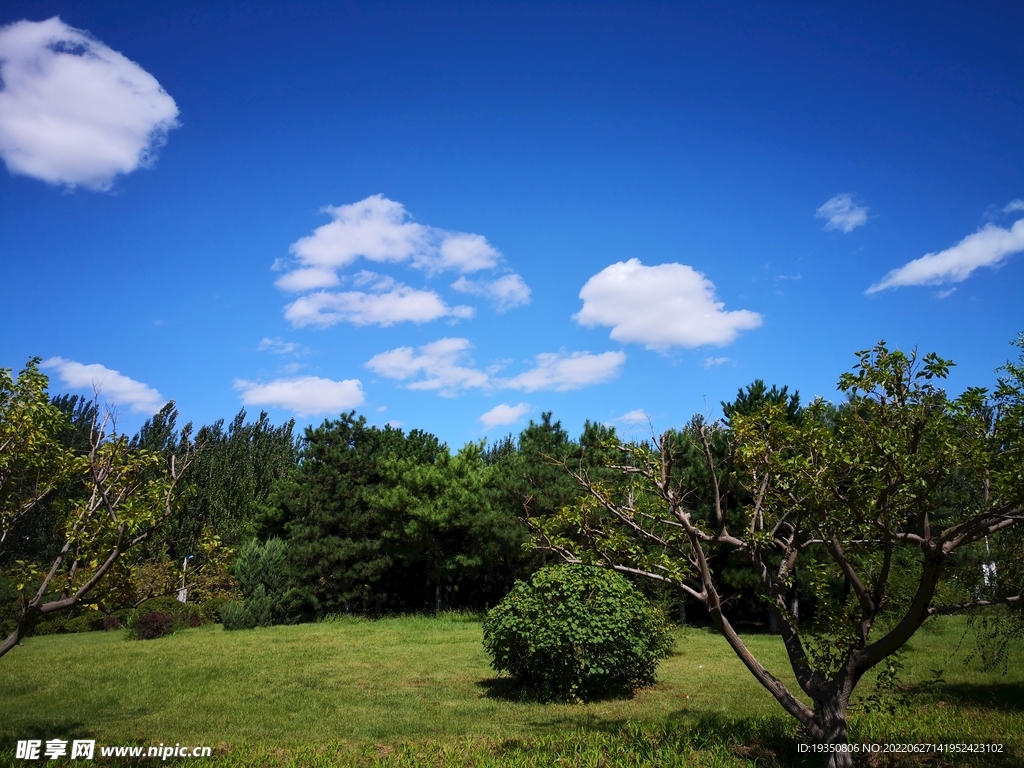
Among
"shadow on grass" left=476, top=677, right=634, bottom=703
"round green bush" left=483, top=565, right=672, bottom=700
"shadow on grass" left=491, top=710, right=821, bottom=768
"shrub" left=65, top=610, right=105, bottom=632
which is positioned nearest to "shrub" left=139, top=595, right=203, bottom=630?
"shrub" left=65, top=610, right=105, bottom=632

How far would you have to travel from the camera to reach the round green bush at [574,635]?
1062 cm

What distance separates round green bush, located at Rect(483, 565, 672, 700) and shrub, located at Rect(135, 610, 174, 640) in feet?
50.3

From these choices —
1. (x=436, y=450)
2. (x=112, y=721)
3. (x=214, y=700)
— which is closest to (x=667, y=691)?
(x=214, y=700)

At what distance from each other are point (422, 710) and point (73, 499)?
19.3 feet

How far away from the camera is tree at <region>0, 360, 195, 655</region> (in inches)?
271

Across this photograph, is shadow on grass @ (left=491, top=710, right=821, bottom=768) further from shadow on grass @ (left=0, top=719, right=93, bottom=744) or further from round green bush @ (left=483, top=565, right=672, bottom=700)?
shadow on grass @ (left=0, top=719, right=93, bottom=744)

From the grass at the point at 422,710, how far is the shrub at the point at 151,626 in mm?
3512

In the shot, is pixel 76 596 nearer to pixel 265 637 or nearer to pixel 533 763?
pixel 533 763

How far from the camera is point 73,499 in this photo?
757 cm

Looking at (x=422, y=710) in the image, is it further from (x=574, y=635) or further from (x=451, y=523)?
(x=451, y=523)

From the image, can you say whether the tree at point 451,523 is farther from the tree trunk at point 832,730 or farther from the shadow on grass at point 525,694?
the tree trunk at point 832,730

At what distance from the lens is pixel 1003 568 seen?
349 inches

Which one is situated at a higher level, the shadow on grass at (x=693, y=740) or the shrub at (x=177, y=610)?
the shadow on grass at (x=693, y=740)

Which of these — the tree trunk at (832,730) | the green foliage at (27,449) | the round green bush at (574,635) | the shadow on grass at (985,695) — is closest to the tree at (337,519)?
the round green bush at (574,635)
